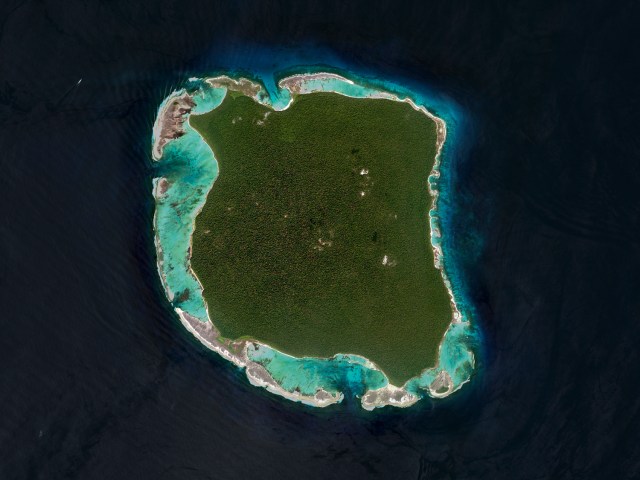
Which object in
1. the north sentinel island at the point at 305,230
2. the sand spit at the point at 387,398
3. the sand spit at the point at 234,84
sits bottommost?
the sand spit at the point at 387,398

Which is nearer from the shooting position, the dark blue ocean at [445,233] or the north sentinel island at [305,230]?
the dark blue ocean at [445,233]

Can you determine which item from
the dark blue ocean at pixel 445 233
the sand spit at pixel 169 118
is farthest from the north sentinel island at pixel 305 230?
the dark blue ocean at pixel 445 233

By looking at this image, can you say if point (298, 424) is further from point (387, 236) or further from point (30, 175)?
point (30, 175)

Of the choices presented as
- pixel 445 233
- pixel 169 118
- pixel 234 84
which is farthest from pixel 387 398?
pixel 169 118

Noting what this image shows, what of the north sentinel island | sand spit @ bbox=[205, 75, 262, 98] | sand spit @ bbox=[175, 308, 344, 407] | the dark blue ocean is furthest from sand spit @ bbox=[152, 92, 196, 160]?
sand spit @ bbox=[175, 308, 344, 407]

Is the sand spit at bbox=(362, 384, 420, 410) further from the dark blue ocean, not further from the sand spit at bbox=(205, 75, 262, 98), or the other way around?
the sand spit at bbox=(205, 75, 262, 98)

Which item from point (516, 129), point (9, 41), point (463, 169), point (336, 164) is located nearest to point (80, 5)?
point (9, 41)

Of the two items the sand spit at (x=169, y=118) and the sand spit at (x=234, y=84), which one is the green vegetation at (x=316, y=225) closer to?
the sand spit at (x=234, y=84)
